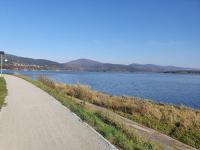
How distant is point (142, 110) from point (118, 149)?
11.2m

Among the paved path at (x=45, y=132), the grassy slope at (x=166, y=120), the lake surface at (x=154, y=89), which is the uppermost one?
the paved path at (x=45, y=132)

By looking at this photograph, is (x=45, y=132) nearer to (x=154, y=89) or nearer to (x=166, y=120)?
(x=166, y=120)

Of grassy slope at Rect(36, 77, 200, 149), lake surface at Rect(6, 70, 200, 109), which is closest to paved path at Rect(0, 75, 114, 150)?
grassy slope at Rect(36, 77, 200, 149)

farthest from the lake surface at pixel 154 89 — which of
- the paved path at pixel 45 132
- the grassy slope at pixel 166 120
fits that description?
the paved path at pixel 45 132

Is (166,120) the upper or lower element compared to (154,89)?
upper

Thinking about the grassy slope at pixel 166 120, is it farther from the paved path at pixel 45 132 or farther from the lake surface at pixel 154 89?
A: the lake surface at pixel 154 89

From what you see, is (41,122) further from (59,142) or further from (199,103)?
(199,103)

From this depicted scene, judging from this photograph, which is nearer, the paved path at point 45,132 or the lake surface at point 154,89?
the paved path at point 45,132

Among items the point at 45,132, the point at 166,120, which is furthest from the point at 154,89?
the point at 45,132

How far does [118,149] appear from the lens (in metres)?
8.30

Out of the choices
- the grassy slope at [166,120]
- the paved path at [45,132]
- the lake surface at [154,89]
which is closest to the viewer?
the paved path at [45,132]

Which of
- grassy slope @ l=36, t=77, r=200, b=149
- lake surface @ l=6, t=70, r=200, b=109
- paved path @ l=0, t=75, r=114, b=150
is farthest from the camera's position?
lake surface @ l=6, t=70, r=200, b=109

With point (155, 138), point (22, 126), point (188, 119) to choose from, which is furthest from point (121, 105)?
point (22, 126)

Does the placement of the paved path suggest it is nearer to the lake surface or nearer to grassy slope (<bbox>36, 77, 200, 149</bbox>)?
grassy slope (<bbox>36, 77, 200, 149</bbox>)
